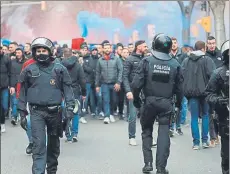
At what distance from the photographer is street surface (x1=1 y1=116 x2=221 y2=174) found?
303 inches

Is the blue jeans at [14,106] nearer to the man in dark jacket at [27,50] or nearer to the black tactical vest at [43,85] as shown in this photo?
the man in dark jacket at [27,50]

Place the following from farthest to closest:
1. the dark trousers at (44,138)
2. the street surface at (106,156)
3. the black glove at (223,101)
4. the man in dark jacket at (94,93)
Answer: the man in dark jacket at (94,93) < the street surface at (106,156) < the dark trousers at (44,138) < the black glove at (223,101)

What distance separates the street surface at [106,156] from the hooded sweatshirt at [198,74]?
0.97m

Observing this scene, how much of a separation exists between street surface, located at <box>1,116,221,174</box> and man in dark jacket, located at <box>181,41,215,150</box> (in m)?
0.38

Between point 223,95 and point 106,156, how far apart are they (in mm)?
3106

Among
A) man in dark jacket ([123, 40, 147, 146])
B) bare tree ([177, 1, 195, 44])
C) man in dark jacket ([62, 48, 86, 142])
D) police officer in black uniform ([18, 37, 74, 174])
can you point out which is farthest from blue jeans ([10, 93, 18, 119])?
bare tree ([177, 1, 195, 44])

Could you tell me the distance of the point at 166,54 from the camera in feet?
23.2

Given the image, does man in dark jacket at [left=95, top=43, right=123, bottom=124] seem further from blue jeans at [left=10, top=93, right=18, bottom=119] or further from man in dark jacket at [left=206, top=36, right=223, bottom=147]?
man in dark jacket at [left=206, top=36, right=223, bottom=147]

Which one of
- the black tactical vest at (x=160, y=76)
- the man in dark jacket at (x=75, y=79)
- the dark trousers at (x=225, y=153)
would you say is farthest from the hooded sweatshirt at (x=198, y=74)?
the dark trousers at (x=225, y=153)

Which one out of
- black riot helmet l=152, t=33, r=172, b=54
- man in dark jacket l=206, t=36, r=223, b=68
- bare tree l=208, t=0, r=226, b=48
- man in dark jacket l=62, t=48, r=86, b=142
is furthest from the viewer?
bare tree l=208, t=0, r=226, b=48

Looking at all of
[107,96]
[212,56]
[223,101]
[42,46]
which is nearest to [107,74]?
[107,96]

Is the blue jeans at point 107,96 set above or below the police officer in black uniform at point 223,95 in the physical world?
below

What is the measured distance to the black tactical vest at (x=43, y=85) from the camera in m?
6.51

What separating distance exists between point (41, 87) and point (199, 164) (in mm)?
2788
